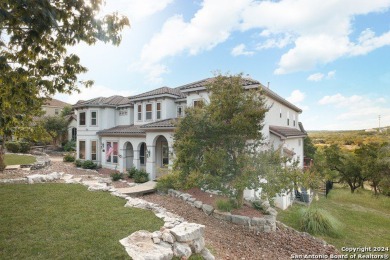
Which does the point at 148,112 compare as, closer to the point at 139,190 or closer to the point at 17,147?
the point at 139,190

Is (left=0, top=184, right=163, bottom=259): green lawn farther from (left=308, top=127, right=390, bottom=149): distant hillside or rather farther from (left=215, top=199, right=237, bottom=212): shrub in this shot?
(left=308, top=127, right=390, bottom=149): distant hillside

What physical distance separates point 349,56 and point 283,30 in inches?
279

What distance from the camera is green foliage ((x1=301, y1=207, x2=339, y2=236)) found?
10945mm

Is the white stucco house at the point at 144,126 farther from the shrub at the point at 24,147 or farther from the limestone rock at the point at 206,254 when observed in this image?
the shrub at the point at 24,147

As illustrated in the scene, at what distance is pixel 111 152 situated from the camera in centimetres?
2244

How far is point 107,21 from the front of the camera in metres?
5.68

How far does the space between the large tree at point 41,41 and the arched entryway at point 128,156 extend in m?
14.2

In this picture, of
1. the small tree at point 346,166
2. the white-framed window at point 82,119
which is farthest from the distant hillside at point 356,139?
the white-framed window at point 82,119

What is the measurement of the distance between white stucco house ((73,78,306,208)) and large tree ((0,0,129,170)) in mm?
9328

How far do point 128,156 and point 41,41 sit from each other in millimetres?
18043

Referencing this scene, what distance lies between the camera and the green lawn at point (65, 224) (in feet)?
18.3

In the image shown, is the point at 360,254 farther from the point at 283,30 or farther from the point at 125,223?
the point at 283,30

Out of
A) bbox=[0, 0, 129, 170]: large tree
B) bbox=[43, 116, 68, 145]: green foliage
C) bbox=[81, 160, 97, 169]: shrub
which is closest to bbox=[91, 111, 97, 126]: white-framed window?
bbox=[81, 160, 97, 169]: shrub


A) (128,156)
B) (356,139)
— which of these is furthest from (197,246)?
(356,139)
